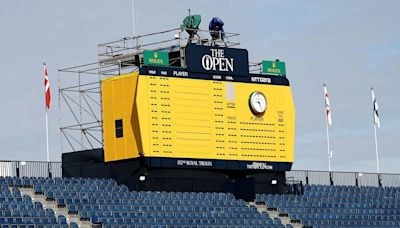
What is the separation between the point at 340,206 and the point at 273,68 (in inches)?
287

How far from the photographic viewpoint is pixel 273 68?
69.6 metres

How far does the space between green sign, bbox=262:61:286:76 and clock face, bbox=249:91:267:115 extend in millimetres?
1572

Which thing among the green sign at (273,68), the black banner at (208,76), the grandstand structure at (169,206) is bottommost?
the grandstand structure at (169,206)

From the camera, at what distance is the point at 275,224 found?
2584 inches

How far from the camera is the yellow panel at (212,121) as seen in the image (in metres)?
64.5

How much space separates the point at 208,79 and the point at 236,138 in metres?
2.96

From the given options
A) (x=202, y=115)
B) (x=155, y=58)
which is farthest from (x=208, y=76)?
→ (x=155, y=58)

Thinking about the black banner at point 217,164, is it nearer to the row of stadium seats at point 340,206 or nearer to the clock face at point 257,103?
the row of stadium seats at point 340,206

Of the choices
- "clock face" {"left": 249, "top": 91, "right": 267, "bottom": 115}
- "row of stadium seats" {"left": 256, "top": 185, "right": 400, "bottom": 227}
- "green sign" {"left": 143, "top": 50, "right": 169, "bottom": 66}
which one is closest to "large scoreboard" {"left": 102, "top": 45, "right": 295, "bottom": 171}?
"clock face" {"left": 249, "top": 91, "right": 267, "bottom": 115}

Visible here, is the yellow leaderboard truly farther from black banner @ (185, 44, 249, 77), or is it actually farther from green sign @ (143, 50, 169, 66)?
green sign @ (143, 50, 169, 66)

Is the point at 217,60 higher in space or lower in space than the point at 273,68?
higher

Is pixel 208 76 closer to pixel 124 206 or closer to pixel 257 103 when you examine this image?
pixel 257 103

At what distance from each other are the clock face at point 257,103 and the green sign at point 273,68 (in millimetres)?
1572

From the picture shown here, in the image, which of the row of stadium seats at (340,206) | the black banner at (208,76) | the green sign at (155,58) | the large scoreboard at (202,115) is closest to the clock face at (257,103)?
the large scoreboard at (202,115)
